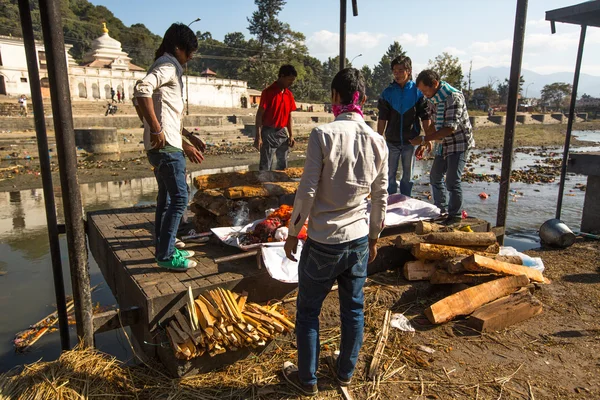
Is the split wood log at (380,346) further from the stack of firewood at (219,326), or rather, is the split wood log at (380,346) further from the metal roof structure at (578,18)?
the metal roof structure at (578,18)

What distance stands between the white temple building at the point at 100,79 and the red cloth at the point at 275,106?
115 ft

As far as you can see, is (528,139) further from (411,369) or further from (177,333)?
(177,333)

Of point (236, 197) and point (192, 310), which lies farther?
point (236, 197)

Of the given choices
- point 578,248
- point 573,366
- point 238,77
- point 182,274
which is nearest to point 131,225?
point 182,274

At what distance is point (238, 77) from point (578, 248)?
6703cm

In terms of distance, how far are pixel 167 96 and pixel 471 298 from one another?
3399mm

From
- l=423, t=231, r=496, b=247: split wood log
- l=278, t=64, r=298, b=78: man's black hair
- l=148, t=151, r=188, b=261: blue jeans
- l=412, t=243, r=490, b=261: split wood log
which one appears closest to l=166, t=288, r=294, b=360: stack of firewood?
l=148, t=151, r=188, b=261: blue jeans

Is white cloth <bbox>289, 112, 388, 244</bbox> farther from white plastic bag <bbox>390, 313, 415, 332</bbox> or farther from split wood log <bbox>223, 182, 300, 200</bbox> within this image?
split wood log <bbox>223, 182, 300, 200</bbox>

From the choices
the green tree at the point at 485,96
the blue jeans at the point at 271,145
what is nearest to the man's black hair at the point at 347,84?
the blue jeans at the point at 271,145

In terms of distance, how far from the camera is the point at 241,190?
17.5 ft

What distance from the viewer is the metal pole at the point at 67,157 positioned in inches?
116

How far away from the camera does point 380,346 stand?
3.57 m

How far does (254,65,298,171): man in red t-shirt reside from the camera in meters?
6.41

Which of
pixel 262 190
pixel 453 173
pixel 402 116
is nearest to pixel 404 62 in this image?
pixel 402 116
